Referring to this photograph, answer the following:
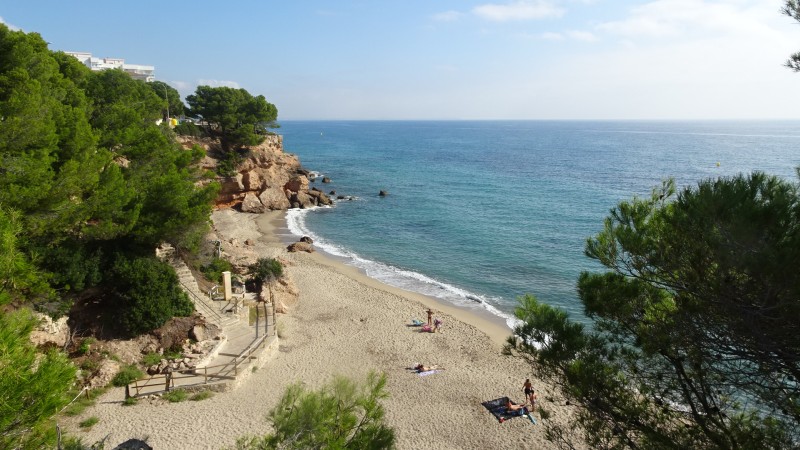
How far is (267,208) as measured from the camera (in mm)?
43500

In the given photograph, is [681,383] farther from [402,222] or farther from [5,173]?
[402,222]

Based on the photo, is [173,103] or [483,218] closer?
[483,218]

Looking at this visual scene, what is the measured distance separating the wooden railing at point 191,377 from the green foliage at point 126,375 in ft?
0.60

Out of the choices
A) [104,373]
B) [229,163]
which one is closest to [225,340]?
[104,373]

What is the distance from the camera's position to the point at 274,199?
44344 mm

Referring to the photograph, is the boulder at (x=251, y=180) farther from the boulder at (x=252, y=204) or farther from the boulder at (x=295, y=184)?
the boulder at (x=295, y=184)

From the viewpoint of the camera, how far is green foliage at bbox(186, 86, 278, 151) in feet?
146

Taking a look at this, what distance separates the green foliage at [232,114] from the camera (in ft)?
146

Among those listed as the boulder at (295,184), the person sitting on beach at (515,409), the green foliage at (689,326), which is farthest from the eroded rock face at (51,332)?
the boulder at (295,184)

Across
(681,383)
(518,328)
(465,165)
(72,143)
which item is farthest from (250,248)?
(465,165)

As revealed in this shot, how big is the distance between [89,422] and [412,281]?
18023 mm

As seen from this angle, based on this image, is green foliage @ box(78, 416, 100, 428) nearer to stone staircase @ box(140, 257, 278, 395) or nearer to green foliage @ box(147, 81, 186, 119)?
stone staircase @ box(140, 257, 278, 395)

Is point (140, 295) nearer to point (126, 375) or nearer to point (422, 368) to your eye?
point (126, 375)

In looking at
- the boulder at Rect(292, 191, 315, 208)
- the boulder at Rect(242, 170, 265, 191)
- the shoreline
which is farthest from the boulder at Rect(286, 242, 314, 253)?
the boulder at Rect(292, 191, 315, 208)
